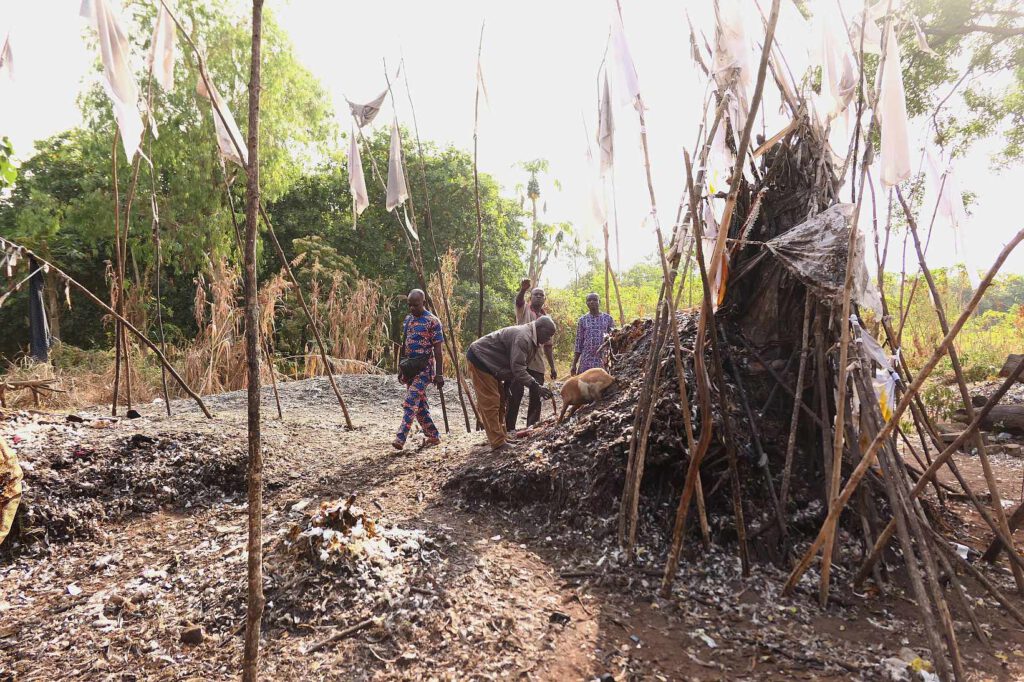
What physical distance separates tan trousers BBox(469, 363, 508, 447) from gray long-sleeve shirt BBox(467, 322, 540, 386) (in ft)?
0.29

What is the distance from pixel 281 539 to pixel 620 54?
273cm

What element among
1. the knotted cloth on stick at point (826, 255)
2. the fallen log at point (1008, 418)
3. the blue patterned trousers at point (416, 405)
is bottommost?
the fallen log at point (1008, 418)

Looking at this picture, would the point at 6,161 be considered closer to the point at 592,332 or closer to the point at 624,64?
the point at 624,64

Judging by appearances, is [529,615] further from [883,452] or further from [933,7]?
[933,7]

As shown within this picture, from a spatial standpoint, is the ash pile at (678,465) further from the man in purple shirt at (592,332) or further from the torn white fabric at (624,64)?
the man in purple shirt at (592,332)

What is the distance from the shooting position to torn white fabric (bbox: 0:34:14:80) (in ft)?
9.28

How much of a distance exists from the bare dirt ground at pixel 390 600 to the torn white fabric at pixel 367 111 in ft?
10.1

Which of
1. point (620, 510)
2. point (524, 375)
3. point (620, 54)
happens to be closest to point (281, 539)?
point (620, 510)

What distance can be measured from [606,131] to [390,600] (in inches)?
95.1

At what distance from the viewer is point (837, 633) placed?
223 centimetres

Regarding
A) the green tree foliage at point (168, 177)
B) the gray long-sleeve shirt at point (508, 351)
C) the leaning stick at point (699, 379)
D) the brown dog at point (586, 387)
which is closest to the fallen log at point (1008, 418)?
the brown dog at point (586, 387)

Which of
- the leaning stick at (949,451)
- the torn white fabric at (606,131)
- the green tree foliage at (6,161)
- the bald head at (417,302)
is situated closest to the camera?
the leaning stick at (949,451)

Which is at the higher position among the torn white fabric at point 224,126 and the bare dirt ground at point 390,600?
the torn white fabric at point 224,126

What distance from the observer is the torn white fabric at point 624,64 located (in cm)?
253
